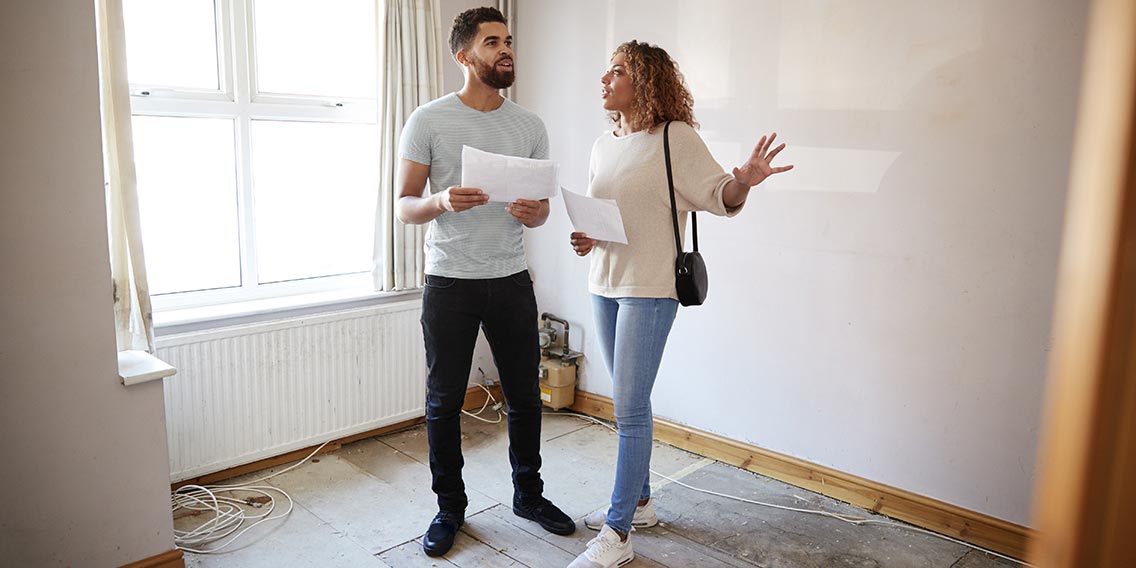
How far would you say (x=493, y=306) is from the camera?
8.06 feet

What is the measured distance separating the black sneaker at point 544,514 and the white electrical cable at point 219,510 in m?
0.84

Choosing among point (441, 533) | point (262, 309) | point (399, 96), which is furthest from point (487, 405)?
point (399, 96)

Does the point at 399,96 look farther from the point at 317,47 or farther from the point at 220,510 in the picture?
the point at 220,510

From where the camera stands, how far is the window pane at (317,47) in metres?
3.18

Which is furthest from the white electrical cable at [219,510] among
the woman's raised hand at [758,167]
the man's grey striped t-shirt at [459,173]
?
the woman's raised hand at [758,167]

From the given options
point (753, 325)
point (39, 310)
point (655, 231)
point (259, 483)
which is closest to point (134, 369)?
point (39, 310)

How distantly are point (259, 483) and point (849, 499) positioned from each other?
228cm

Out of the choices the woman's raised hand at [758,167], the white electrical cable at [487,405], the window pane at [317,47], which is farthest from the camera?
the white electrical cable at [487,405]

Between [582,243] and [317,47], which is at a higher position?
[317,47]

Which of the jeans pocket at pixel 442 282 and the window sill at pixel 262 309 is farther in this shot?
the window sill at pixel 262 309

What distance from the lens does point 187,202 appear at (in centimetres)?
302

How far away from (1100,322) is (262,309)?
3.11m

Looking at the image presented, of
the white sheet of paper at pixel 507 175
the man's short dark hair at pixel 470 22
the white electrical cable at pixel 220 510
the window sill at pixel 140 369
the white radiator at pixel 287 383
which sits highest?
the man's short dark hair at pixel 470 22

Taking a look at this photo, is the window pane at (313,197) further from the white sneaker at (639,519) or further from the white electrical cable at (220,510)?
the white sneaker at (639,519)
